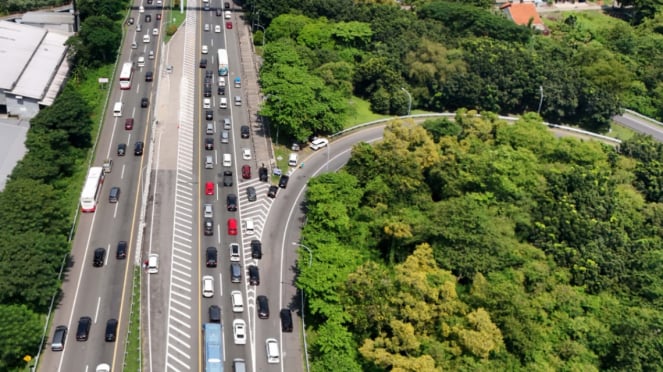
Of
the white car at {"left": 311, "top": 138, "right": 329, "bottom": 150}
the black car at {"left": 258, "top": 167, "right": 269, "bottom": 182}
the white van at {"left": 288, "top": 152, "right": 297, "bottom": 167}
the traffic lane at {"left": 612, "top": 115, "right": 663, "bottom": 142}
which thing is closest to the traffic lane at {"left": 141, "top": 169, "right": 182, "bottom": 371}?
the black car at {"left": 258, "top": 167, "right": 269, "bottom": 182}

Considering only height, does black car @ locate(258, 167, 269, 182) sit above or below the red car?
above

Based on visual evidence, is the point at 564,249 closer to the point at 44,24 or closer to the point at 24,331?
the point at 24,331

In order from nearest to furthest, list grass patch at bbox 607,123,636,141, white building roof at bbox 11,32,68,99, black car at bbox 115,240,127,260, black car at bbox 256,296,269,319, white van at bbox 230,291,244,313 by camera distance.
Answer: white van at bbox 230,291,244,313 → black car at bbox 256,296,269,319 → black car at bbox 115,240,127,260 → white building roof at bbox 11,32,68,99 → grass patch at bbox 607,123,636,141

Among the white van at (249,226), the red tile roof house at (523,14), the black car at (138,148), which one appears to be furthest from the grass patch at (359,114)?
the red tile roof house at (523,14)

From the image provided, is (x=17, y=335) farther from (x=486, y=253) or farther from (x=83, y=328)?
(x=486, y=253)

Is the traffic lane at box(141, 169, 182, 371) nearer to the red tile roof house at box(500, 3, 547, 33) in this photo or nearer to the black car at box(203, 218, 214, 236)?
the black car at box(203, 218, 214, 236)

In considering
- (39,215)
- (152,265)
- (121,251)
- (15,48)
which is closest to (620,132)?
(152,265)

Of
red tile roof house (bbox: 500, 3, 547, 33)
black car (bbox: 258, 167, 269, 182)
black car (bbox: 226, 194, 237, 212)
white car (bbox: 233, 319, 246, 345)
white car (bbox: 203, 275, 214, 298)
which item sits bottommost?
white car (bbox: 233, 319, 246, 345)
